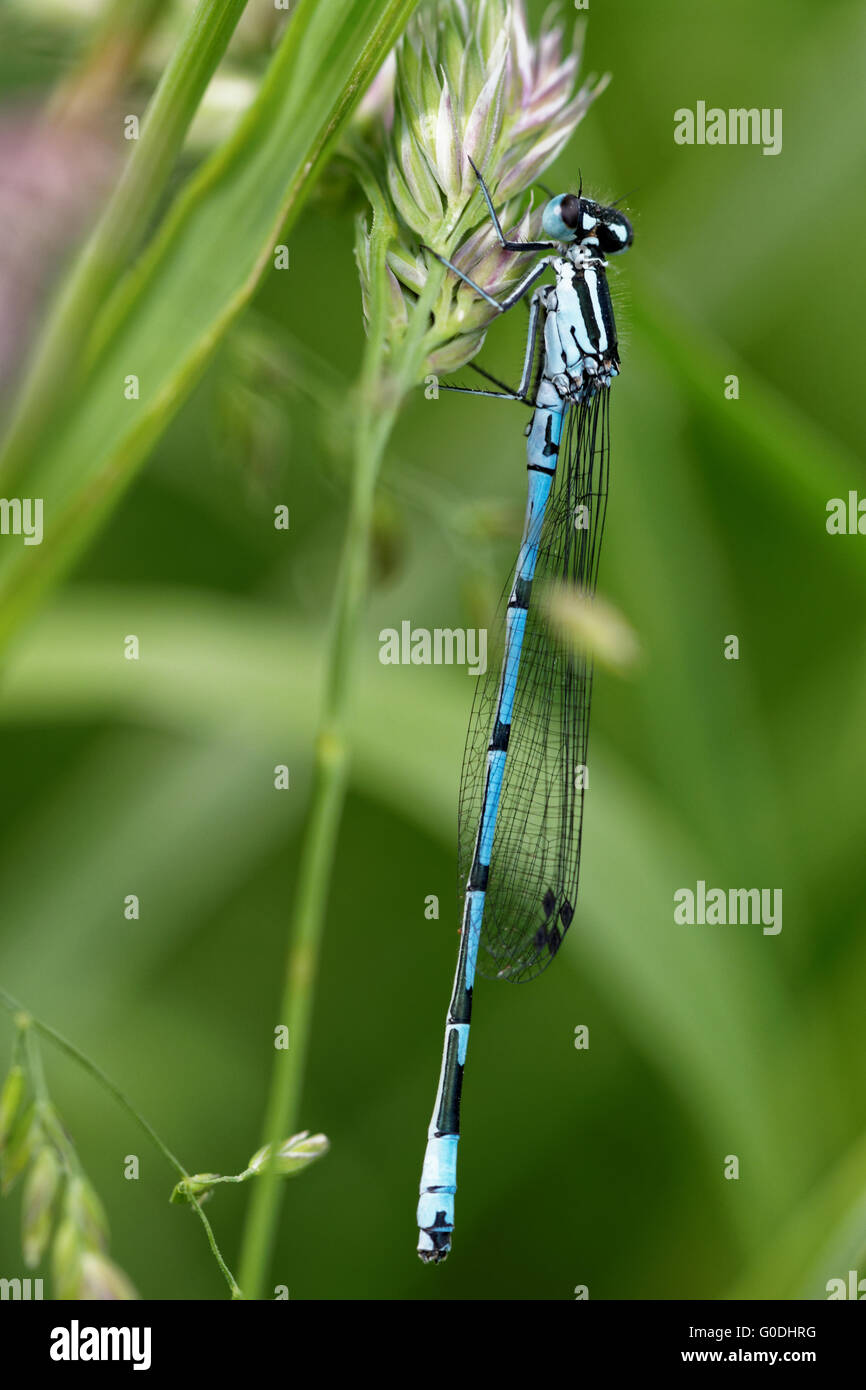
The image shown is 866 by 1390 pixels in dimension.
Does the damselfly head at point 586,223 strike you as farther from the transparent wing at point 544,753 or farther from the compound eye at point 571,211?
the transparent wing at point 544,753

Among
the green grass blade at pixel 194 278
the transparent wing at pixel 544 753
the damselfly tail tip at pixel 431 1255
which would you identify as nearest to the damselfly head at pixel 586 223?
the transparent wing at pixel 544 753

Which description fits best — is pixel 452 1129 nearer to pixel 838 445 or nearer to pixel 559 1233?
pixel 559 1233

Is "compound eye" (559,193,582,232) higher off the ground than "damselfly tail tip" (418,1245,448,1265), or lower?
higher

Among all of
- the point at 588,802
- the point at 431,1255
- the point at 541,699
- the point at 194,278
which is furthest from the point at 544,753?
the point at 194,278

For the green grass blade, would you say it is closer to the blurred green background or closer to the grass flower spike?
the grass flower spike

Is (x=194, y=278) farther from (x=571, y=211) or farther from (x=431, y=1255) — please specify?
(x=431, y=1255)

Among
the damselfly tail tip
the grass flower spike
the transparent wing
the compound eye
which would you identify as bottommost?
the damselfly tail tip

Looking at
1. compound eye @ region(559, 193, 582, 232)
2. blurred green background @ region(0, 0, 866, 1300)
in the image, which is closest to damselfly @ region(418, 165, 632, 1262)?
compound eye @ region(559, 193, 582, 232)
